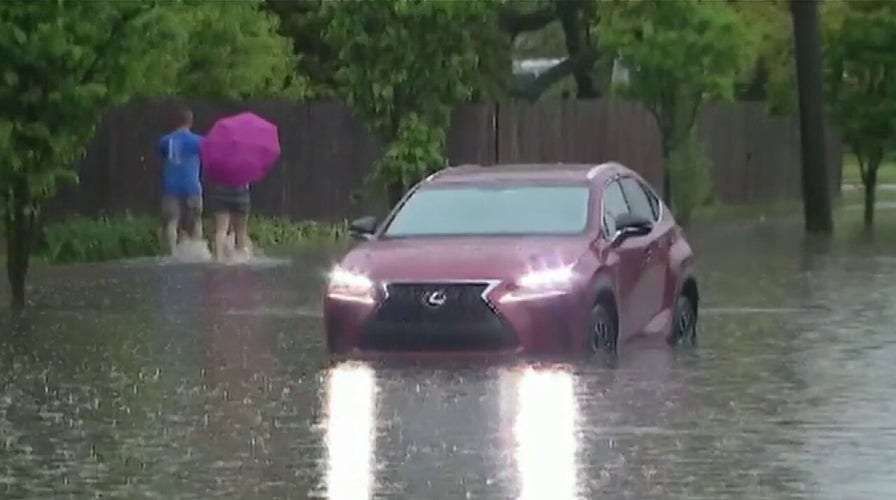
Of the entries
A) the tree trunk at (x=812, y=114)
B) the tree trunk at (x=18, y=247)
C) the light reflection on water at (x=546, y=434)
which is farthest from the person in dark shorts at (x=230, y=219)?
the light reflection on water at (x=546, y=434)

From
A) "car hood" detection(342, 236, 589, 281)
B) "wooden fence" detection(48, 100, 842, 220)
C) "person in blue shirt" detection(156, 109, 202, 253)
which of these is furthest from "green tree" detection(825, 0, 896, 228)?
"car hood" detection(342, 236, 589, 281)

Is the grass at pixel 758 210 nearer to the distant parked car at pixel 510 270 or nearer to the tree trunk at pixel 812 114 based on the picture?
→ the tree trunk at pixel 812 114

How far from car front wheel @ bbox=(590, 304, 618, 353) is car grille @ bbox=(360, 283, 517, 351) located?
65 centimetres

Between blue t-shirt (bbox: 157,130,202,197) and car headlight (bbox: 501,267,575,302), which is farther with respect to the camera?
blue t-shirt (bbox: 157,130,202,197)

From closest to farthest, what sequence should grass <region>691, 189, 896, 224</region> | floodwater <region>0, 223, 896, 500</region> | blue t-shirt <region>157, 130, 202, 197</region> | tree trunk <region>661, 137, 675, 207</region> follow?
floodwater <region>0, 223, 896, 500</region> < blue t-shirt <region>157, 130, 202, 197</region> < tree trunk <region>661, 137, 675, 207</region> < grass <region>691, 189, 896, 224</region>

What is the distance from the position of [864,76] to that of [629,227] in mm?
24530

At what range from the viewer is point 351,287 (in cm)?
1805

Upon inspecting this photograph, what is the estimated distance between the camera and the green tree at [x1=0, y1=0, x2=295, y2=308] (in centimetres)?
2298

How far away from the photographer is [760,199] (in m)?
53.8

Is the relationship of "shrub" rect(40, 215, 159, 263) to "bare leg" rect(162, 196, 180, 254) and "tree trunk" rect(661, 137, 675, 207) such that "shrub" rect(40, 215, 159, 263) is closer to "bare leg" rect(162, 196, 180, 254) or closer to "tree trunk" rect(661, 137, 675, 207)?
"bare leg" rect(162, 196, 180, 254)

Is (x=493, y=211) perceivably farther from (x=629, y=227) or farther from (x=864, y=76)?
(x=864, y=76)

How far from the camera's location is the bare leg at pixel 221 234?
31359 mm

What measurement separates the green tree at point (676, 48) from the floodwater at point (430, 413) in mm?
16344

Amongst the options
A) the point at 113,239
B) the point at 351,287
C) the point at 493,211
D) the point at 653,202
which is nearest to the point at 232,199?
the point at 113,239
